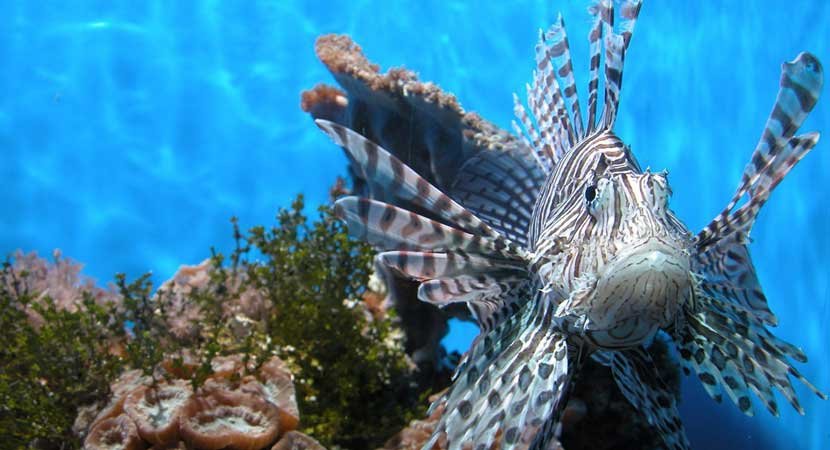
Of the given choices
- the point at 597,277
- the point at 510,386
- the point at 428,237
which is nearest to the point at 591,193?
the point at 597,277

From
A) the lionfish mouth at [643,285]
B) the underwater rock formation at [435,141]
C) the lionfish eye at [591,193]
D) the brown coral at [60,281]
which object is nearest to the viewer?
the lionfish mouth at [643,285]

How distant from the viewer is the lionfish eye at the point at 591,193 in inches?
67.4

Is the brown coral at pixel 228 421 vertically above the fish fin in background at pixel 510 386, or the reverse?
the brown coral at pixel 228 421

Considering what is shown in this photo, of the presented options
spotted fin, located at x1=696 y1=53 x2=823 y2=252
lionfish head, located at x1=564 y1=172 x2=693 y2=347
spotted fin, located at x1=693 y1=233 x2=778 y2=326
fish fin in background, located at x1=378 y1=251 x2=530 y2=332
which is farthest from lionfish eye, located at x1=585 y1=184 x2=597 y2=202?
spotted fin, located at x1=693 y1=233 x2=778 y2=326

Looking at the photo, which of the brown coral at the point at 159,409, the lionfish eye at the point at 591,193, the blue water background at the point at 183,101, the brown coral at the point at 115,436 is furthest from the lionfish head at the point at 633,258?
the blue water background at the point at 183,101

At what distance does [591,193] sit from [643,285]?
34cm

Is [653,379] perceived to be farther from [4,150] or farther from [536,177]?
[4,150]

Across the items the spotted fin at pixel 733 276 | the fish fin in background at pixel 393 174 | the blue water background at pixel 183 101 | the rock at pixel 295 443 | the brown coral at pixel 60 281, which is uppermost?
the blue water background at pixel 183 101

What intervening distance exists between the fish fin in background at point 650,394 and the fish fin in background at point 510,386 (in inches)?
14.8

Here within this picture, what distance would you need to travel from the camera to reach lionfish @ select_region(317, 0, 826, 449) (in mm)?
1599

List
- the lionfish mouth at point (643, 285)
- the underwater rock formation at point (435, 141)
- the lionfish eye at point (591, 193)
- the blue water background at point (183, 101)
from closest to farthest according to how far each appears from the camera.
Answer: the lionfish mouth at point (643, 285) < the lionfish eye at point (591, 193) < the underwater rock formation at point (435, 141) < the blue water background at point (183, 101)

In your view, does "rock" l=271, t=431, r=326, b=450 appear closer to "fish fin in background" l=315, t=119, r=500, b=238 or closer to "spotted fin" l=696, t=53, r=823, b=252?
"fish fin in background" l=315, t=119, r=500, b=238

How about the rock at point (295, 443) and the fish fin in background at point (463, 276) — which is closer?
the fish fin in background at point (463, 276)

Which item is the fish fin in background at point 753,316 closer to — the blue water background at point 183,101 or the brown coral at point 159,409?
the brown coral at point 159,409
